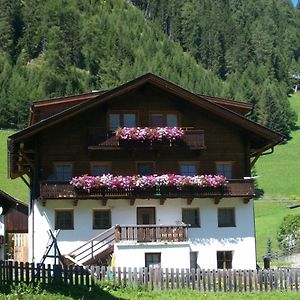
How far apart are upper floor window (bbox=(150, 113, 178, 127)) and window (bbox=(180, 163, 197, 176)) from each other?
80.1 inches

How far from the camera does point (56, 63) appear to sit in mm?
179375

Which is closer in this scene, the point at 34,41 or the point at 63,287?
the point at 63,287

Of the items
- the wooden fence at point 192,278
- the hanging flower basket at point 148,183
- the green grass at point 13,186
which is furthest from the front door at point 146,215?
the green grass at point 13,186

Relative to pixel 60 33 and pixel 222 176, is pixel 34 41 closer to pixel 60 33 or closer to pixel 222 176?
pixel 60 33

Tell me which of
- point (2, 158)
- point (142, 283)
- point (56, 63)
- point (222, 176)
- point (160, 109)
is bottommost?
point (142, 283)

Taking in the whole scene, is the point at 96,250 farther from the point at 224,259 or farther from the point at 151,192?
the point at 224,259

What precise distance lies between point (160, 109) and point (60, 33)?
534 ft

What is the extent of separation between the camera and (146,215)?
109 feet

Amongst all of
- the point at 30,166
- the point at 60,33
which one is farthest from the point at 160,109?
the point at 60,33

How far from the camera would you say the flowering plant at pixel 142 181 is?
31688 millimetres

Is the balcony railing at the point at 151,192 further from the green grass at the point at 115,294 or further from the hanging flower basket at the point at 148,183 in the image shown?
the green grass at the point at 115,294

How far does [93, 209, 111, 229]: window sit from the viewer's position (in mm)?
32719

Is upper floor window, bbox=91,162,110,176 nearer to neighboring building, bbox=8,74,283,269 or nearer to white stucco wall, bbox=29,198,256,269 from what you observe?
neighboring building, bbox=8,74,283,269

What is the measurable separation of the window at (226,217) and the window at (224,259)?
1334 millimetres
